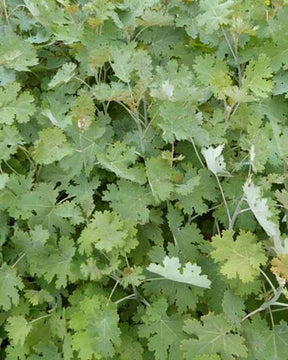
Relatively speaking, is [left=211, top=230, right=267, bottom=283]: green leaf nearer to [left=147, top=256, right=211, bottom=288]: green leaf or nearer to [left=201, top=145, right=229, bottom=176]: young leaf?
[left=147, top=256, right=211, bottom=288]: green leaf

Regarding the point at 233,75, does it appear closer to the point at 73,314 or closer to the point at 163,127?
the point at 163,127

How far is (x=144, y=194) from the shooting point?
5.29 feet

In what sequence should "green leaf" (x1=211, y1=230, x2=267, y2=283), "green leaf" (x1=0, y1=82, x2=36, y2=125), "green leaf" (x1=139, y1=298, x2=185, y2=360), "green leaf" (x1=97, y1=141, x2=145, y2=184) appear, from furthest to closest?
"green leaf" (x1=0, y1=82, x2=36, y2=125)
"green leaf" (x1=97, y1=141, x2=145, y2=184)
"green leaf" (x1=139, y1=298, x2=185, y2=360)
"green leaf" (x1=211, y1=230, x2=267, y2=283)

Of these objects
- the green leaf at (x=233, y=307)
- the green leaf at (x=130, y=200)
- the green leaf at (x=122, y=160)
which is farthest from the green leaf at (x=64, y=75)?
the green leaf at (x=233, y=307)

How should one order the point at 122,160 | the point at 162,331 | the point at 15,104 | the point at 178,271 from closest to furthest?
the point at 178,271, the point at 162,331, the point at 122,160, the point at 15,104

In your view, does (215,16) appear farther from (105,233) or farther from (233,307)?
(233,307)

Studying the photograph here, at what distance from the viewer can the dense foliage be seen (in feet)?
4.85

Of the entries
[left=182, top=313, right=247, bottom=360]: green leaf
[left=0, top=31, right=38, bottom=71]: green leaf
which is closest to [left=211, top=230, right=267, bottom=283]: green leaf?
[left=182, top=313, right=247, bottom=360]: green leaf

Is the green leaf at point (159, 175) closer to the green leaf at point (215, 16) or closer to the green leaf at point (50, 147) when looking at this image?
the green leaf at point (50, 147)

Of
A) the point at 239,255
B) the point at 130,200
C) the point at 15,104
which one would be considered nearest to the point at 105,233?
the point at 130,200

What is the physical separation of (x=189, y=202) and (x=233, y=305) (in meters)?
0.34

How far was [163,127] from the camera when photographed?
160 centimetres

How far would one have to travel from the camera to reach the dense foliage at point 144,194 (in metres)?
1.48

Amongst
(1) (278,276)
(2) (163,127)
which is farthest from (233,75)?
(1) (278,276)
